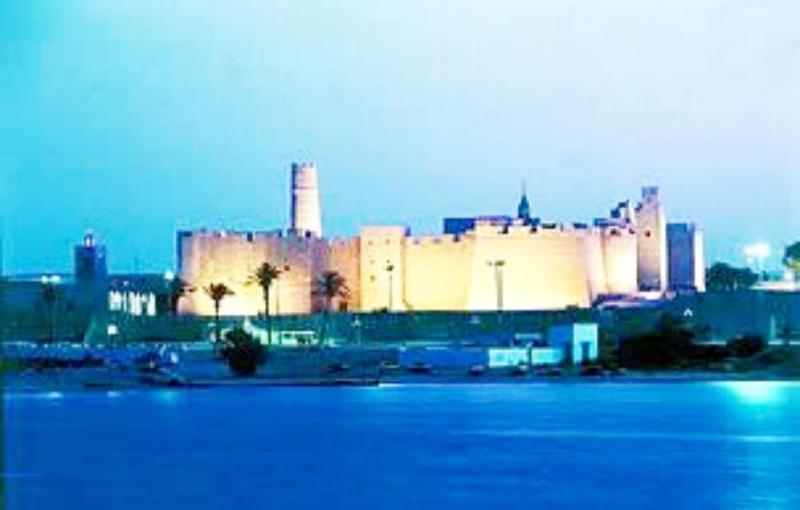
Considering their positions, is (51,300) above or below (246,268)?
below

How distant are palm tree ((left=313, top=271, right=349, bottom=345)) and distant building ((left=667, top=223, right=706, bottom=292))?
9522 mm

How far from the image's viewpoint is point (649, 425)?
22.8 m

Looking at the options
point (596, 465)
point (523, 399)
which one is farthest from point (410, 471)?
point (523, 399)

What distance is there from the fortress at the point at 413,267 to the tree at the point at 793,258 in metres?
A: 6.73

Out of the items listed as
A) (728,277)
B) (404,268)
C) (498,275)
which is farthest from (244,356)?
(728,277)

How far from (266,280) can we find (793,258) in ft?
58.4

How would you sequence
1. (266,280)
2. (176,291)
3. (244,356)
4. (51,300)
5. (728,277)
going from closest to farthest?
(244,356) → (266,280) → (51,300) → (176,291) → (728,277)

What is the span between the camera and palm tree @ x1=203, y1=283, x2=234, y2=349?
44.8 m

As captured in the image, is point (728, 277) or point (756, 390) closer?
point (756, 390)

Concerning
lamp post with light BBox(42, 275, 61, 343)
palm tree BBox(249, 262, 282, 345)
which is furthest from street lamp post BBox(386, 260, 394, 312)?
lamp post with light BBox(42, 275, 61, 343)

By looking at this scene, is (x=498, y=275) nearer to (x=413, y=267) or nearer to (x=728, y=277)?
(x=413, y=267)

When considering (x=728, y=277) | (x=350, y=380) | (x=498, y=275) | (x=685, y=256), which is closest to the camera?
(x=350, y=380)

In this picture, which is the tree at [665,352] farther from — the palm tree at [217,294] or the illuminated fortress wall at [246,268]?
the illuminated fortress wall at [246,268]

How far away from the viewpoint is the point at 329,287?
46344 millimetres
